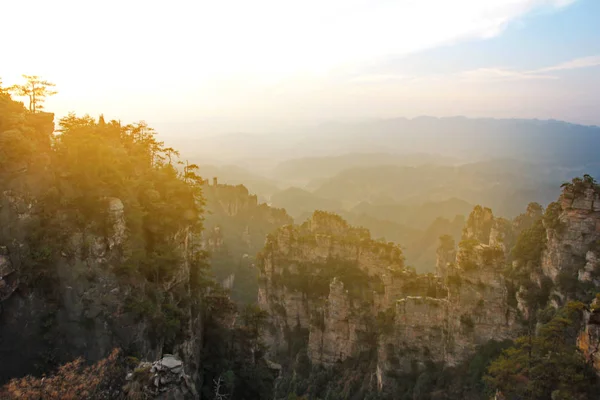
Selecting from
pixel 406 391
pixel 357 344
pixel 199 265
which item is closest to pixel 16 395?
pixel 199 265

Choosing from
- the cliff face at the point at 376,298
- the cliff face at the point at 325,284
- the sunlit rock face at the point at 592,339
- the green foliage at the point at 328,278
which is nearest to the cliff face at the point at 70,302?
the sunlit rock face at the point at 592,339

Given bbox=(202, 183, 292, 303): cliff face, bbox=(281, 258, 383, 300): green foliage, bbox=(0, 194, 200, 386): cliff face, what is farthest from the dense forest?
bbox=(202, 183, 292, 303): cliff face

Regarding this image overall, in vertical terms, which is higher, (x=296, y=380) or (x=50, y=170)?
(x=50, y=170)

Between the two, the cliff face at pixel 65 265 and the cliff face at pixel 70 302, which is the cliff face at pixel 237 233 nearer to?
the cliff face at pixel 65 265

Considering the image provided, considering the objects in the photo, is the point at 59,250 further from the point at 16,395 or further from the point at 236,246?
the point at 236,246

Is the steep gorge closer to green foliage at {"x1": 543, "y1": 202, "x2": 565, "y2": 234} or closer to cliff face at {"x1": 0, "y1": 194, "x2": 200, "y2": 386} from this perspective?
green foliage at {"x1": 543, "y1": 202, "x2": 565, "y2": 234}

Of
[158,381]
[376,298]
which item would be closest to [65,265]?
[158,381]
